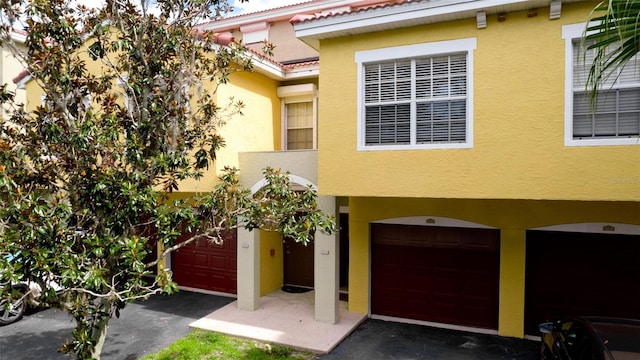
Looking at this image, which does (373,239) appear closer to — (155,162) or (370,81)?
(370,81)

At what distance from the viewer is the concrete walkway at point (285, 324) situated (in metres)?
9.55

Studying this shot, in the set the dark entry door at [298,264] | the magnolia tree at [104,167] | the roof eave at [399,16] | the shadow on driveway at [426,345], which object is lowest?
the shadow on driveway at [426,345]

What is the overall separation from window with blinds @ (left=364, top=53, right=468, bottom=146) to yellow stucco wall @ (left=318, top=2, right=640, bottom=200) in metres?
0.33

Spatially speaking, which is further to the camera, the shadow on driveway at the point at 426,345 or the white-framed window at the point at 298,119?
the white-framed window at the point at 298,119

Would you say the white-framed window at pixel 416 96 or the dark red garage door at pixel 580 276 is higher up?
the white-framed window at pixel 416 96

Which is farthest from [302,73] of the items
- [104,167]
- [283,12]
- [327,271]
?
[104,167]

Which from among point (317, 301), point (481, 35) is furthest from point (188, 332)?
point (481, 35)

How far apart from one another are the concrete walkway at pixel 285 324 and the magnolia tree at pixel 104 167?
11.1 feet

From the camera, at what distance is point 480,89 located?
7973 millimetres

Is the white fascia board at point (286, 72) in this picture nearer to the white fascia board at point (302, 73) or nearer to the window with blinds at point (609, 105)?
the white fascia board at point (302, 73)

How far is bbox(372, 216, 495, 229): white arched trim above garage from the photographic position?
1047 cm

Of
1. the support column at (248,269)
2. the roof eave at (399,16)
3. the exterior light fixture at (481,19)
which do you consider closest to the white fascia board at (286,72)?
the roof eave at (399,16)

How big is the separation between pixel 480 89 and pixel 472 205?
3545 mm

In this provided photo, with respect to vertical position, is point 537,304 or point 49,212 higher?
point 49,212
